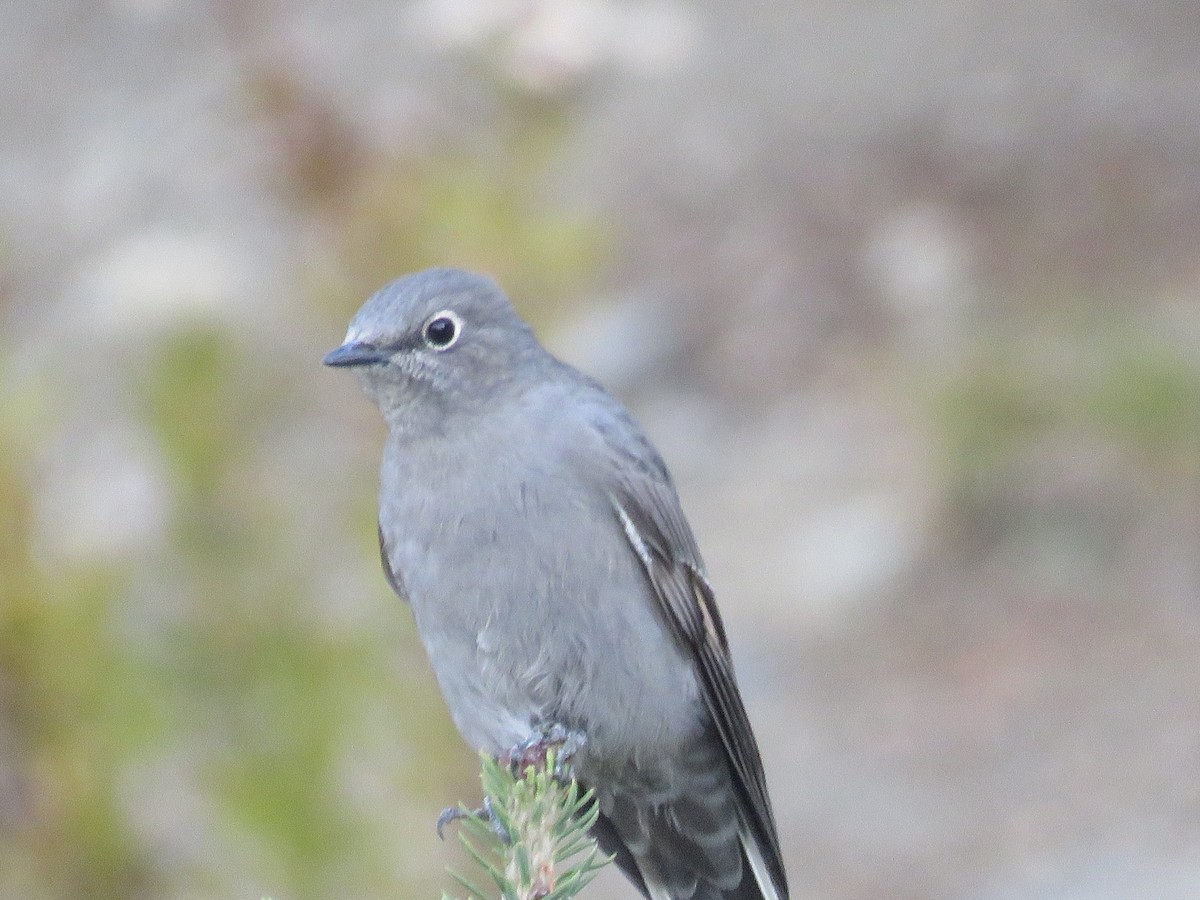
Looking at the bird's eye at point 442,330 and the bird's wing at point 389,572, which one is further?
the bird's wing at point 389,572

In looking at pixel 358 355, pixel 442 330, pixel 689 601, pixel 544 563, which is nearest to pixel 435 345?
pixel 442 330

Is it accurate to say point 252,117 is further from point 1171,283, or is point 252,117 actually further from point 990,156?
point 990,156

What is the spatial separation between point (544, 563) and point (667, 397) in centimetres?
654

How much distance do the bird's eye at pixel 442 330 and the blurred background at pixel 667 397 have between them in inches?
34.6

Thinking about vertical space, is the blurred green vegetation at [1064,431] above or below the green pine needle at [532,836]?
above

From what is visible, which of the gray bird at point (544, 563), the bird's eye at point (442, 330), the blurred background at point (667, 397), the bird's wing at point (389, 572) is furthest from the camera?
the blurred background at point (667, 397)

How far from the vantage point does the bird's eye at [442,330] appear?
4496 millimetres

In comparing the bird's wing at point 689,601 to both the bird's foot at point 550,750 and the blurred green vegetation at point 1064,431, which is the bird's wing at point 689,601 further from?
the blurred green vegetation at point 1064,431

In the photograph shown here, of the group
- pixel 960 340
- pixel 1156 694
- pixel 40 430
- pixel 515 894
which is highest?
pixel 960 340

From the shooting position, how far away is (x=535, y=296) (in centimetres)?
555

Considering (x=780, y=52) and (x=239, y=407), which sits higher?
(x=780, y=52)

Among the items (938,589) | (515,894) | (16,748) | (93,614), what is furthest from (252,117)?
(938,589)

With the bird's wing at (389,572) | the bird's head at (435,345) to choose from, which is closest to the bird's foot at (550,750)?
the bird's wing at (389,572)

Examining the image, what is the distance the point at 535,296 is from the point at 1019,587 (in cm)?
448
